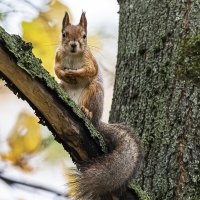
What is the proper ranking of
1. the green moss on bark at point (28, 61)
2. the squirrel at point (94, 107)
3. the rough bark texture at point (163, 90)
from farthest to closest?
the rough bark texture at point (163, 90) → the squirrel at point (94, 107) → the green moss on bark at point (28, 61)

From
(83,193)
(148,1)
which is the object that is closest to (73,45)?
(148,1)

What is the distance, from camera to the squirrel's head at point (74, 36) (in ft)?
7.79

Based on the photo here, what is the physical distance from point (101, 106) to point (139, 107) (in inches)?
5.8

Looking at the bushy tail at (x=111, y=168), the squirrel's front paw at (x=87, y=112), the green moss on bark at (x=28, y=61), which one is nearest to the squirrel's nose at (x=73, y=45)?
the squirrel's front paw at (x=87, y=112)

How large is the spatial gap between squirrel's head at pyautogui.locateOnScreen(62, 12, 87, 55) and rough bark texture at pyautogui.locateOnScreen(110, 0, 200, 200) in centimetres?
24

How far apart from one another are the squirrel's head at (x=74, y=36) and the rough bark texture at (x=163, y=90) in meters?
0.24

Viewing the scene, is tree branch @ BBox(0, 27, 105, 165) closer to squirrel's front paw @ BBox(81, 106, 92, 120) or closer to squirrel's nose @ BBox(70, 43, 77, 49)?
squirrel's front paw @ BBox(81, 106, 92, 120)

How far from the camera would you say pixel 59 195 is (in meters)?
1.88

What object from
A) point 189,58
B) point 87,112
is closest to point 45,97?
point 87,112

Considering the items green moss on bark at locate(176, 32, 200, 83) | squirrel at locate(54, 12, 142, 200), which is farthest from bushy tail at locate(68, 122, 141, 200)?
green moss on bark at locate(176, 32, 200, 83)

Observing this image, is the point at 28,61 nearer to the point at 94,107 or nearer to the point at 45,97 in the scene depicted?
the point at 45,97

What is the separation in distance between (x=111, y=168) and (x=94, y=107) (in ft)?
1.52

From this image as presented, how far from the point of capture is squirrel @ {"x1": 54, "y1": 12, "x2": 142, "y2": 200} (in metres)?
1.88

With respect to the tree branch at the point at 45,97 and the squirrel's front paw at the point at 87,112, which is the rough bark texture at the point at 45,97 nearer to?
the tree branch at the point at 45,97
